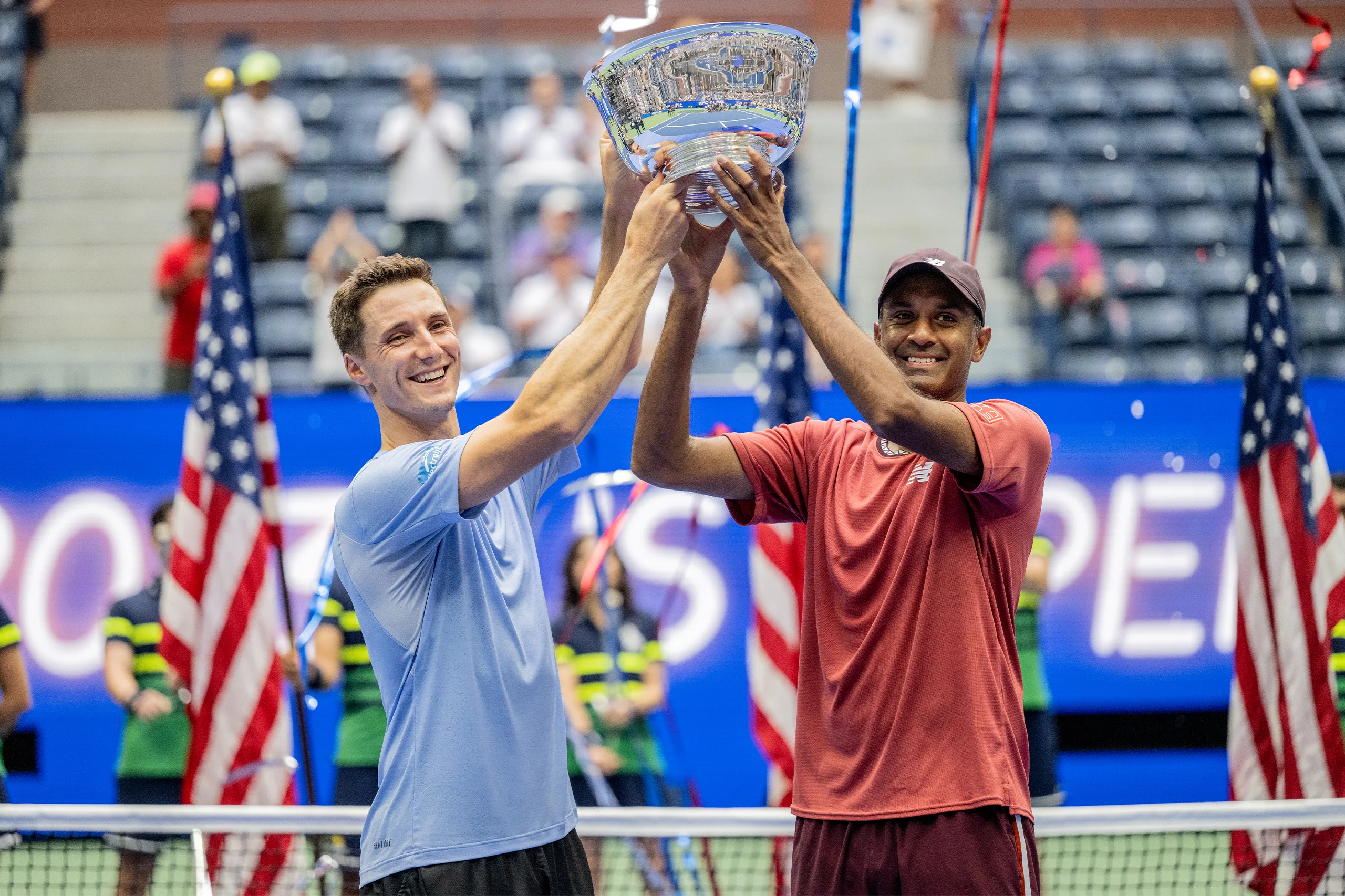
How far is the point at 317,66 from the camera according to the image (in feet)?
40.9

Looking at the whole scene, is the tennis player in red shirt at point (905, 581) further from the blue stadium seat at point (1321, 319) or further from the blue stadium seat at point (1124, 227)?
the blue stadium seat at point (1124, 227)

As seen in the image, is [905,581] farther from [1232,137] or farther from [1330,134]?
[1232,137]

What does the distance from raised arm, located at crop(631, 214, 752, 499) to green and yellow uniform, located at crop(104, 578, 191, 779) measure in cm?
347

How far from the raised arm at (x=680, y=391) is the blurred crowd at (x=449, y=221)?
4.13 meters

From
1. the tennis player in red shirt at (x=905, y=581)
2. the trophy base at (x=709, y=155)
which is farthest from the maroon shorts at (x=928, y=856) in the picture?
the trophy base at (x=709, y=155)

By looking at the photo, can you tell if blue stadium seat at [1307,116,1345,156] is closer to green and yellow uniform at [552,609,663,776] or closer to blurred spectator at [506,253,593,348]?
blurred spectator at [506,253,593,348]

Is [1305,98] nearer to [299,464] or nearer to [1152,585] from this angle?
[1152,585]

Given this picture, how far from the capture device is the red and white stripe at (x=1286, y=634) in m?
4.66

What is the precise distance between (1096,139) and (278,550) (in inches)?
353

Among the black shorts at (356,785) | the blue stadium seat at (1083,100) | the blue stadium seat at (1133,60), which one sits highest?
the blue stadium seat at (1133,60)

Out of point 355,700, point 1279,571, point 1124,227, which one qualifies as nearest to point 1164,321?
point 1124,227

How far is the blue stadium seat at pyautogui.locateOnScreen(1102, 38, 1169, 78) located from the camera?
12.4 metres

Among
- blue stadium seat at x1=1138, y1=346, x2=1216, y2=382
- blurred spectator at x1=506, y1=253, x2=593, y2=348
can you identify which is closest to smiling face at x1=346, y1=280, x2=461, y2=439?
blurred spectator at x1=506, y1=253, x2=593, y2=348

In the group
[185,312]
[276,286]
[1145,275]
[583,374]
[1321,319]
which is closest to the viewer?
[583,374]
